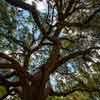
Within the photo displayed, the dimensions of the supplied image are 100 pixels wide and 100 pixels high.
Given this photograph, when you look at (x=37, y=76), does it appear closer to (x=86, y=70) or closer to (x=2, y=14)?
(x=2, y=14)

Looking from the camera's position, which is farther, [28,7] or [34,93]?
[28,7]

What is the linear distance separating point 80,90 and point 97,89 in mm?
729

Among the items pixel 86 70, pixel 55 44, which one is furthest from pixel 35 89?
pixel 86 70

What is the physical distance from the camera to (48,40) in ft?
35.6

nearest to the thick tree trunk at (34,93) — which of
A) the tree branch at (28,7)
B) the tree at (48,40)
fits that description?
the tree at (48,40)

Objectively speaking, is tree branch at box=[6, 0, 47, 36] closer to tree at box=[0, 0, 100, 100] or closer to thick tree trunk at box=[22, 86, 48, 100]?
tree at box=[0, 0, 100, 100]

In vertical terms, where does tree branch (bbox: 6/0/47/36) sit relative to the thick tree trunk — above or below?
above

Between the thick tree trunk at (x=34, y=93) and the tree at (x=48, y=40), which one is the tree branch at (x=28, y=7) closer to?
the tree at (x=48, y=40)

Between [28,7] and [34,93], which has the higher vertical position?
[28,7]

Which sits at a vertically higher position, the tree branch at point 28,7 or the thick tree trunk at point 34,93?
the tree branch at point 28,7

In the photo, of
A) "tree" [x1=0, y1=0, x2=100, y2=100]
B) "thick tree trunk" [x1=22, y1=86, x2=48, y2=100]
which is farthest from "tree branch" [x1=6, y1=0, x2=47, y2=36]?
"thick tree trunk" [x1=22, y1=86, x2=48, y2=100]

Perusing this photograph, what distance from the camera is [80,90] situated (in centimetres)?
1238

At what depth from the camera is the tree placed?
31.6 feet

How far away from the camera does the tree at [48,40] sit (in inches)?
380
